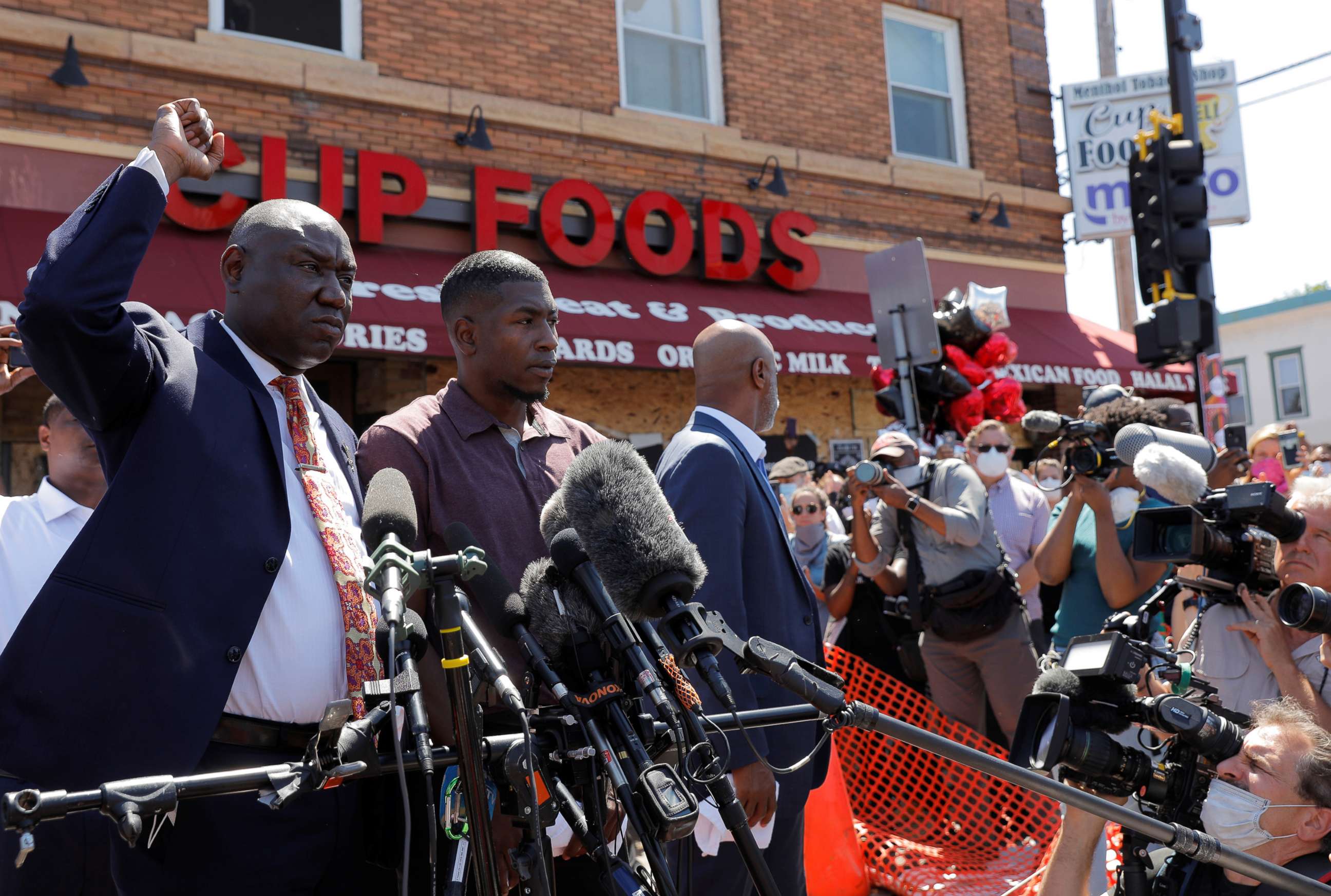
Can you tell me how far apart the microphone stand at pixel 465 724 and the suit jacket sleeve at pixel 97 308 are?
84 centimetres

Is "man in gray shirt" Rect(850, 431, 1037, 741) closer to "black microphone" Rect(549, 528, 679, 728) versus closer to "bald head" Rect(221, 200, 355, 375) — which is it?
"bald head" Rect(221, 200, 355, 375)

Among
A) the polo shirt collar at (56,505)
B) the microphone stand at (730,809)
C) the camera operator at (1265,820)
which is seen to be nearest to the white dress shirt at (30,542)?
the polo shirt collar at (56,505)

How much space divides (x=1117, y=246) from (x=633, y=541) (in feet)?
58.1

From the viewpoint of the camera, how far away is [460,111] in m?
10.6

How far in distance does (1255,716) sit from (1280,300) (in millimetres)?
31317

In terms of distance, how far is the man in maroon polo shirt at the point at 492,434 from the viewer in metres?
2.68

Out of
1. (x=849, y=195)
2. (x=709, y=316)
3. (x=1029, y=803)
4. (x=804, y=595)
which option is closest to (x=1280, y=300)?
(x=849, y=195)

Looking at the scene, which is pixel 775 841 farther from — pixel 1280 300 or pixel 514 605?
pixel 1280 300

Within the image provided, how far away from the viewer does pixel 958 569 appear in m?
5.73

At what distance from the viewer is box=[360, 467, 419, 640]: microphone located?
151 cm

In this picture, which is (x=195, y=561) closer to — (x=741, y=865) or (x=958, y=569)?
(x=741, y=865)

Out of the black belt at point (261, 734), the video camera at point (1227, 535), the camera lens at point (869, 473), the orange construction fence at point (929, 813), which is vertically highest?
the camera lens at point (869, 473)

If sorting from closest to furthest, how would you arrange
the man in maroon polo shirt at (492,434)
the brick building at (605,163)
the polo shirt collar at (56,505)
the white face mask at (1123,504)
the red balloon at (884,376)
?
the man in maroon polo shirt at (492,434)
the polo shirt collar at (56,505)
the white face mask at (1123,504)
the red balloon at (884,376)
the brick building at (605,163)

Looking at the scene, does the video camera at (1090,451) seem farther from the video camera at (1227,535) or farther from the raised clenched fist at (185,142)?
the raised clenched fist at (185,142)
